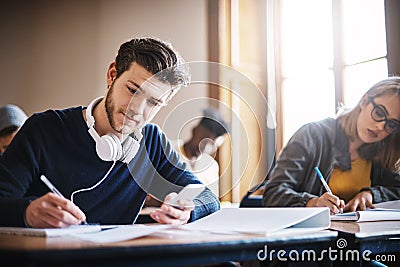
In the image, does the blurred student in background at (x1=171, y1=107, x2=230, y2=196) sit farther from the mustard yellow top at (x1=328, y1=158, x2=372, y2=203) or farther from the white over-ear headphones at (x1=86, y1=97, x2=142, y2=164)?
the mustard yellow top at (x1=328, y1=158, x2=372, y2=203)

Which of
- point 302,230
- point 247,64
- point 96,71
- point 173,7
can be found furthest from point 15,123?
point 302,230

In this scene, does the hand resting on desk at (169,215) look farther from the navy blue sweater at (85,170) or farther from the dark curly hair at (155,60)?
the dark curly hair at (155,60)

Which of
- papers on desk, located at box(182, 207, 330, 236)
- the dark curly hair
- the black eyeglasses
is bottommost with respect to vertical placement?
papers on desk, located at box(182, 207, 330, 236)

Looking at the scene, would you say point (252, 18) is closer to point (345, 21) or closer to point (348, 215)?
point (345, 21)

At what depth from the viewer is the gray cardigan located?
1979mm

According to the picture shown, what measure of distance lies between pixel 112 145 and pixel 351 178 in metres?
1.02

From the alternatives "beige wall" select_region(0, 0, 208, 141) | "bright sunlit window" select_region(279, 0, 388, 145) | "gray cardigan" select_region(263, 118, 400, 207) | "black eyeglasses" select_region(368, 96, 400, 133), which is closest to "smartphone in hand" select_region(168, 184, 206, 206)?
"gray cardigan" select_region(263, 118, 400, 207)

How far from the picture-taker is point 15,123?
8.68 feet

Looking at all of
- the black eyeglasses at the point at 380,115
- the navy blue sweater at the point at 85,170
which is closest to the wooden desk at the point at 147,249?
the navy blue sweater at the point at 85,170

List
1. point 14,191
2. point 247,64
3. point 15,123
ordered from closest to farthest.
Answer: point 14,191 < point 15,123 < point 247,64

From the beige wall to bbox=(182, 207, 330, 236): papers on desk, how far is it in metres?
1.61

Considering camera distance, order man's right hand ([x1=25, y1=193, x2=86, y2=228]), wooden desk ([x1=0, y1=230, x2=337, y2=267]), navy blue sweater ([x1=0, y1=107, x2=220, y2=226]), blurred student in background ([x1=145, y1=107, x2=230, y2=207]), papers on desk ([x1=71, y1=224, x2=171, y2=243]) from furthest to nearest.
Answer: blurred student in background ([x1=145, y1=107, x2=230, y2=207]), navy blue sweater ([x1=0, y1=107, x2=220, y2=226]), man's right hand ([x1=25, y1=193, x2=86, y2=228]), papers on desk ([x1=71, y1=224, x2=171, y2=243]), wooden desk ([x1=0, y1=230, x2=337, y2=267])

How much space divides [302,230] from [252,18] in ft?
7.88

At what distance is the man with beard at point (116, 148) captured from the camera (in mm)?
1369
